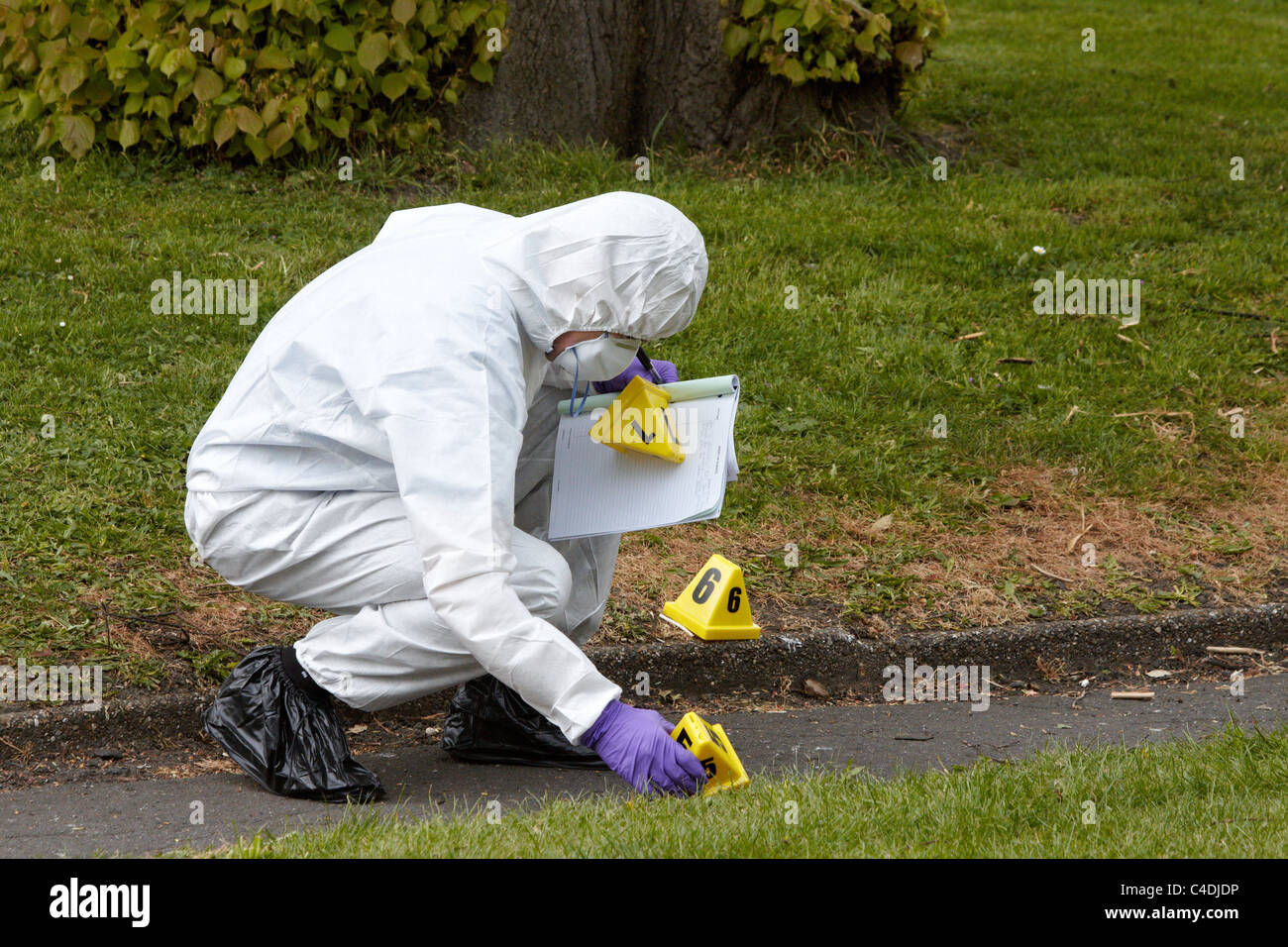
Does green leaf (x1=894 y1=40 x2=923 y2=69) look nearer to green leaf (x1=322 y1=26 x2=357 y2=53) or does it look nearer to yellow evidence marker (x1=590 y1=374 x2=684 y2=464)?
green leaf (x1=322 y1=26 x2=357 y2=53)

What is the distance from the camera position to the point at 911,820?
285 cm

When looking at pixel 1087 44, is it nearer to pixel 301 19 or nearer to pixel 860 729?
pixel 301 19

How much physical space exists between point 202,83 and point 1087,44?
7927 mm

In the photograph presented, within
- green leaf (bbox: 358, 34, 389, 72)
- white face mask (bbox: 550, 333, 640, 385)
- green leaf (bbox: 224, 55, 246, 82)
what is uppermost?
green leaf (bbox: 358, 34, 389, 72)

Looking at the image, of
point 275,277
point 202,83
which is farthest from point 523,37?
point 275,277

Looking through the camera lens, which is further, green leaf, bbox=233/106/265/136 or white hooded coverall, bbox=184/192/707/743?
green leaf, bbox=233/106/265/136

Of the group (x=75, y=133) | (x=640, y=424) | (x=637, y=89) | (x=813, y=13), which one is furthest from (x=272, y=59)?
(x=640, y=424)

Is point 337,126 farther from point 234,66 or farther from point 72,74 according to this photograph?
point 72,74

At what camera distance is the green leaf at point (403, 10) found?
670cm

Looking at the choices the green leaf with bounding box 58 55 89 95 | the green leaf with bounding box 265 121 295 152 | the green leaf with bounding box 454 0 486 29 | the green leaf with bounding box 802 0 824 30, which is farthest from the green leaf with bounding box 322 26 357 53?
the green leaf with bounding box 802 0 824 30

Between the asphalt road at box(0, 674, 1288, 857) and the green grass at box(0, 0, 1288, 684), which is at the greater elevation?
the green grass at box(0, 0, 1288, 684)

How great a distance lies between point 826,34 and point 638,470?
15.1 ft

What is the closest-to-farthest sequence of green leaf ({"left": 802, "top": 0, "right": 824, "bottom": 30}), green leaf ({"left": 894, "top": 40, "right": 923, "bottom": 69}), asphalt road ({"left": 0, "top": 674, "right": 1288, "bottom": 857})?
1. asphalt road ({"left": 0, "top": 674, "right": 1288, "bottom": 857})
2. green leaf ({"left": 802, "top": 0, "right": 824, "bottom": 30})
3. green leaf ({"left": 894, "top": 40, "right": 923, "bottom": 69})

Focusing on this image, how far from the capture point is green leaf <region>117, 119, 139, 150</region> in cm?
676
